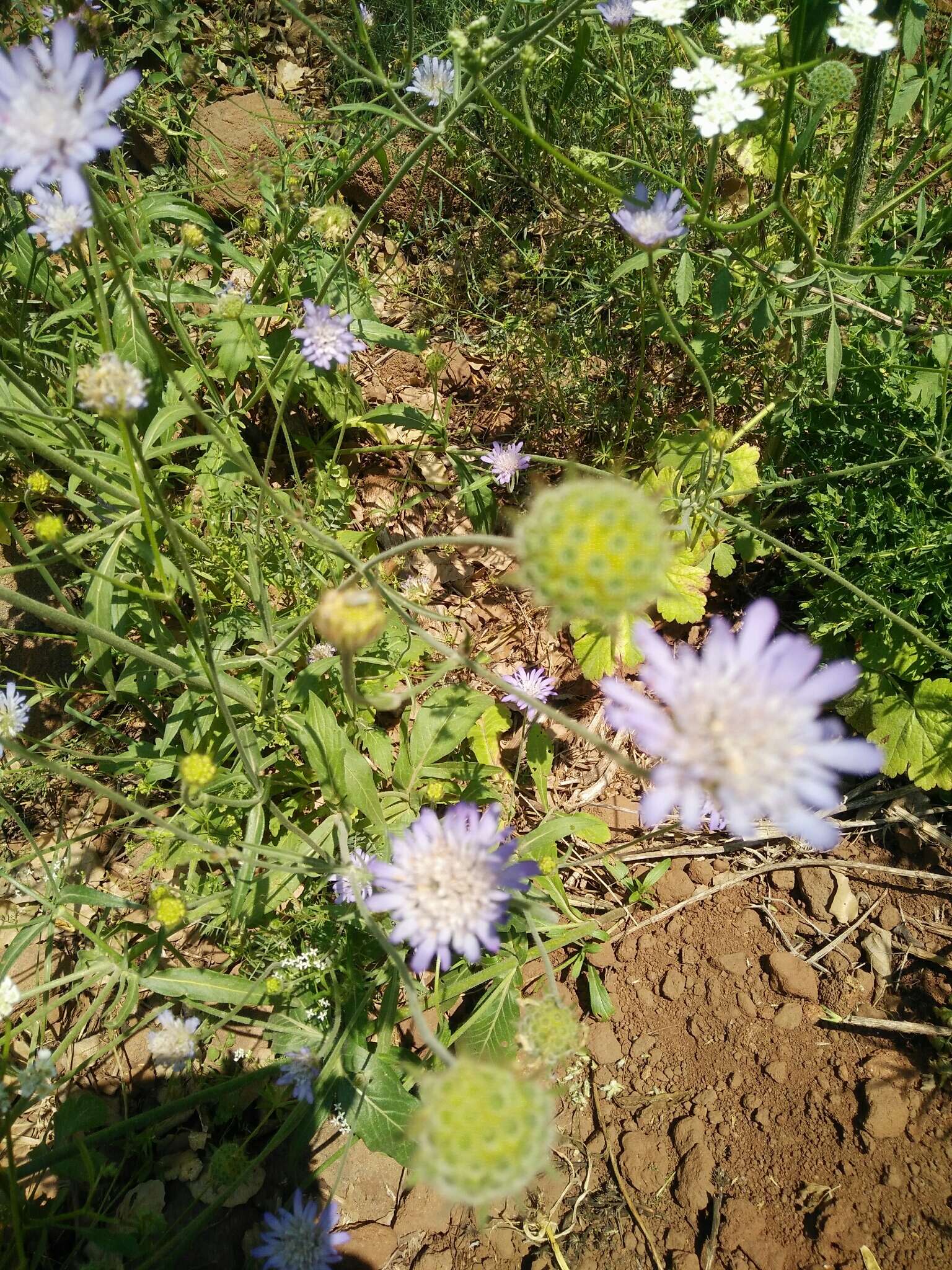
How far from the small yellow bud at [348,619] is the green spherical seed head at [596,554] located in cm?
44

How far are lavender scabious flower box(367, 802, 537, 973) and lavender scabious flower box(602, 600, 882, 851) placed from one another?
67 centimetres

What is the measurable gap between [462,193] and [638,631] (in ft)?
12.2

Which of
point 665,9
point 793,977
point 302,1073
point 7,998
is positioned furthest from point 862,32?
point 7,998

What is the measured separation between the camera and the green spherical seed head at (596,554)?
5.24ft

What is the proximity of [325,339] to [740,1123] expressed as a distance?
3268 millimetres

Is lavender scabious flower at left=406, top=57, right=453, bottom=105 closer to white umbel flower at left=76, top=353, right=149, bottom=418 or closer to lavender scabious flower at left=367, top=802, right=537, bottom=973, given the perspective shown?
white umbel flower at left=76, top=353, right=149, bottom=418

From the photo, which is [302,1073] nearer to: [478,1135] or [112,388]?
[478,1135]

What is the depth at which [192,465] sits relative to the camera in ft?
13.5

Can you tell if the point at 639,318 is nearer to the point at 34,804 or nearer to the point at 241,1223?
the point at 34,804

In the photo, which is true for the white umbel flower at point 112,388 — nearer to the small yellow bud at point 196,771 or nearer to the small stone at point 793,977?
the small yellow bud at point 196,771

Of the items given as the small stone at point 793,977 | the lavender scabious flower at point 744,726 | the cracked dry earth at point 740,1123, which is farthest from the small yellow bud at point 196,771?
the small stone at point 793,977

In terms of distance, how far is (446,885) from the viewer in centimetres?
217

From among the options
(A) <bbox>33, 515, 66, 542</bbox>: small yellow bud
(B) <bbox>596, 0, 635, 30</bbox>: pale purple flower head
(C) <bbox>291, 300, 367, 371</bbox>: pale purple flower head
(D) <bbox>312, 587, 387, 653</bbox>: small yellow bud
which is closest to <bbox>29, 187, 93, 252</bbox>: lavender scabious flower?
(C) <bbox>291, 300, 367, 371</bbox>: pale purple flower head

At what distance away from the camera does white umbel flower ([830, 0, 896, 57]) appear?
266 centimetres
